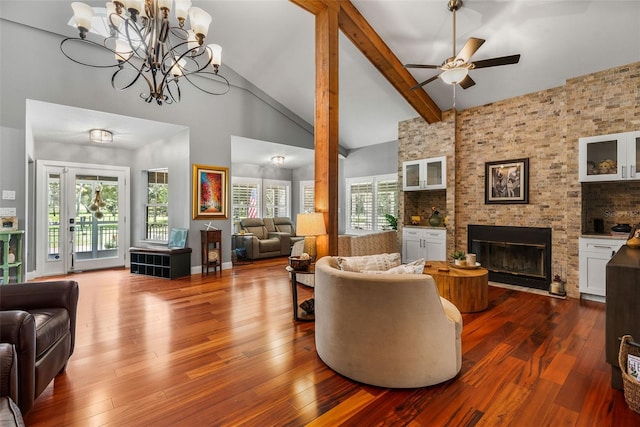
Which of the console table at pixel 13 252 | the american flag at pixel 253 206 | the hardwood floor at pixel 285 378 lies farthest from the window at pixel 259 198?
the hardwood floor at pixel 285 378

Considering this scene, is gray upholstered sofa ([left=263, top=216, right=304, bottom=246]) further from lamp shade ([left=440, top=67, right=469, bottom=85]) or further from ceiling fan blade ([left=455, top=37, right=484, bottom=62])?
ceiling fan blade ([left=455, top=37, right=484, bottom=62])

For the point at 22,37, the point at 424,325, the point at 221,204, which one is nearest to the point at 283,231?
the point at 221,204

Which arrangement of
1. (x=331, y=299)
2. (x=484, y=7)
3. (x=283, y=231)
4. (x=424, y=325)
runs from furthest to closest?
(x=283, y=231) → (x=484, y=7) → (x=331, y=299) → (x=424, y=325)

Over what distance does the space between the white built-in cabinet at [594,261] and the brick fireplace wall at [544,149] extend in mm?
126

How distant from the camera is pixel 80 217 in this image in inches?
235

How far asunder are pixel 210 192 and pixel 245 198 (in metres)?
3.13

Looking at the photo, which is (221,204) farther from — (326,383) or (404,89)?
(326,383)

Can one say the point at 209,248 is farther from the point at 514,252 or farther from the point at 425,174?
the point at 514,252

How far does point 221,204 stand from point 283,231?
2988 millimetres

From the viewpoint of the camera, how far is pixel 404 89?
16.7ft

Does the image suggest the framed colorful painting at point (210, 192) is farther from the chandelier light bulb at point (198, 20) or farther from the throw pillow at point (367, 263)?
the throw pillow at point (367, 263)

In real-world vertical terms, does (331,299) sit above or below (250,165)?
below

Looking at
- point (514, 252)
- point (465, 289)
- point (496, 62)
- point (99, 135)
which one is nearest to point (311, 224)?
point (465, 289)

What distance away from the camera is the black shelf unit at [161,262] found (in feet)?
17.5
